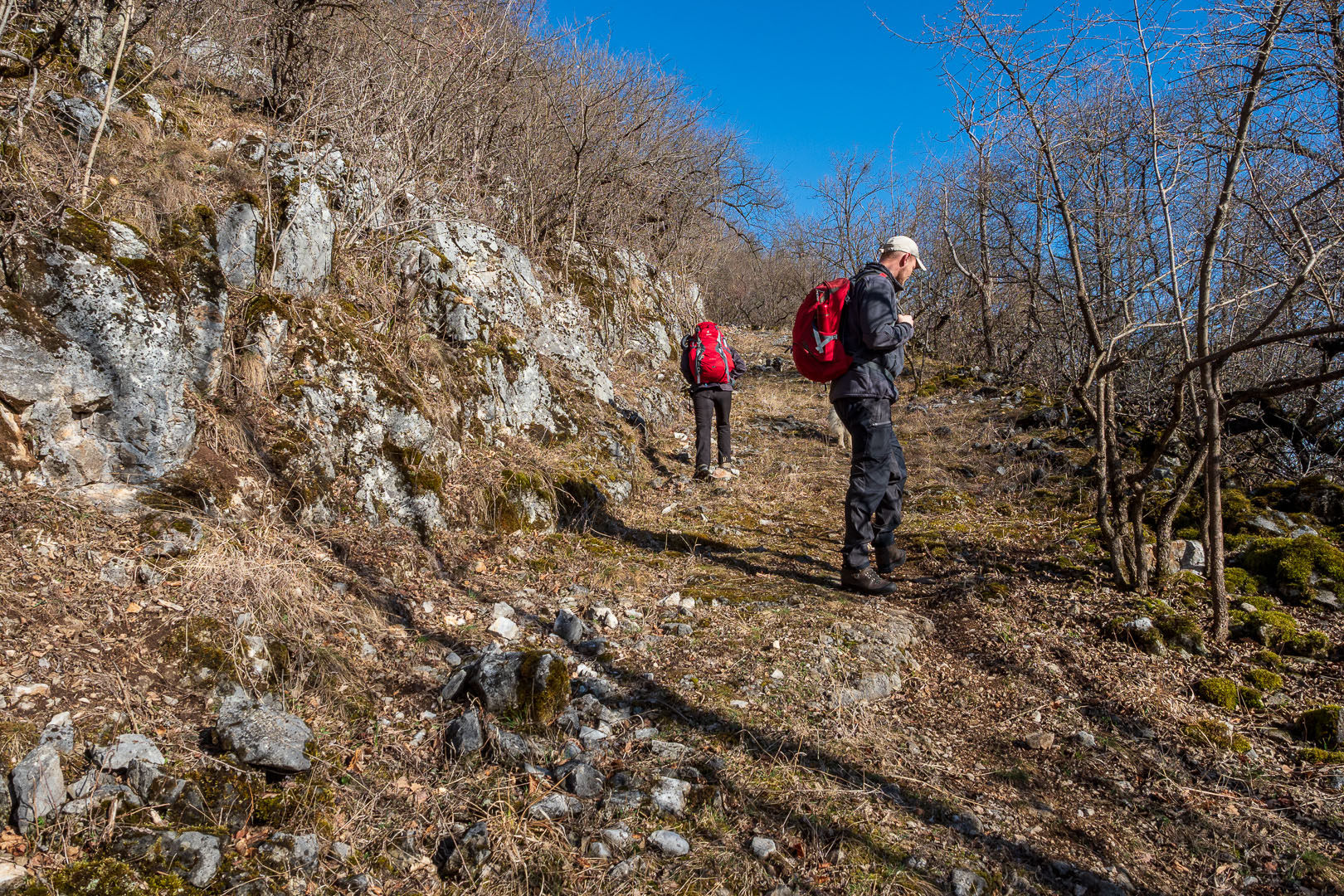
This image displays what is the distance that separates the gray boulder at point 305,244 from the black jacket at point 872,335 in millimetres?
3978

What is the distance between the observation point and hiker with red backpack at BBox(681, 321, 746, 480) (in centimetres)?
808

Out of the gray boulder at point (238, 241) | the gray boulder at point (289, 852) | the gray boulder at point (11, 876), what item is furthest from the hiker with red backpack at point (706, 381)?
the gray boulder at point (11, 876)

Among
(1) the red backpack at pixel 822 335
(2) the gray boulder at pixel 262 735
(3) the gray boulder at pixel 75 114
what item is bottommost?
(2) the gray boulder at pixel 262 735

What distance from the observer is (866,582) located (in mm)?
4770

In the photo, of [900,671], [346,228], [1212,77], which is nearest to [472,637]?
[900,671]

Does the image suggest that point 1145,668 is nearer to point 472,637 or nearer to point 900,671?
point 900,671

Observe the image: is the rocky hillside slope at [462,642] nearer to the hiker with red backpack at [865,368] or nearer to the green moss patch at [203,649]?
the green moss patch at [203,649]

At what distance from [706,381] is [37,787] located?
6735mm

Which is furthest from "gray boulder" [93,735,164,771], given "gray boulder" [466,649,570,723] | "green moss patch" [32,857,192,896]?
"gray boulder" [466,649,570,723]

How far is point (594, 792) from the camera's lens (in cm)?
274

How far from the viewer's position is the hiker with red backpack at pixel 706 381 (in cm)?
808

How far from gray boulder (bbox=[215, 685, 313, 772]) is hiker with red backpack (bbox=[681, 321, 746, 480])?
5699 mm

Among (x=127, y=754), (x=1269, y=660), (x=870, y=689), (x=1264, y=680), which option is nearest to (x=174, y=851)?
(x=127, y=754)

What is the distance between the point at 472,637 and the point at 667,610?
122 cm
